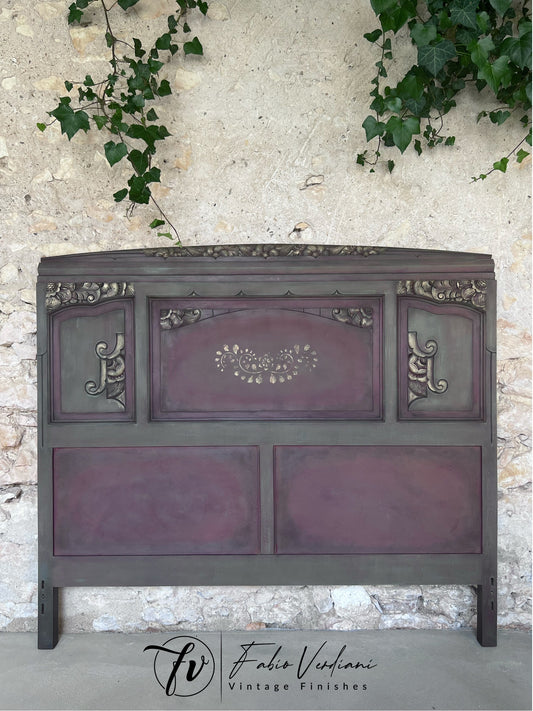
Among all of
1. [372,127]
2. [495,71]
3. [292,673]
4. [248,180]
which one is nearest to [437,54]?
[495,71]

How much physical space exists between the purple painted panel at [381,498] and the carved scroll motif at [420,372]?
22 cm

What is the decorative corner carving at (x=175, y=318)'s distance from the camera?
2.12 m

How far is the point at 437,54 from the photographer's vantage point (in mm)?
1932

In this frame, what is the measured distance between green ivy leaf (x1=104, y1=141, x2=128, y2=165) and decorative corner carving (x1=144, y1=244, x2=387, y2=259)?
344mm

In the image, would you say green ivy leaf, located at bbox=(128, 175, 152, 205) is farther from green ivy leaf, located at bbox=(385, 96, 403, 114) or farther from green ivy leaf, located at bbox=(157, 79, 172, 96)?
green ivy leaf, located at bbox=(385, 96, 403, 114)

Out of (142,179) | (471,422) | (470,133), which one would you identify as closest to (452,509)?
(471,422)

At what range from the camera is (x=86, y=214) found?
212cm

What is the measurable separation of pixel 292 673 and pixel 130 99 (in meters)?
2.14

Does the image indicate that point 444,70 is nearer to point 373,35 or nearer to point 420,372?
point 373,35

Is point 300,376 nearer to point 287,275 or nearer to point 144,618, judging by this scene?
point 287,275

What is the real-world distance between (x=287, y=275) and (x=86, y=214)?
2.68 feet

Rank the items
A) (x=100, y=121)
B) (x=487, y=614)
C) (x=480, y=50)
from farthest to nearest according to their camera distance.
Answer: (x=487, y=614) → (x=100, y=121) → (x=480, y=50)

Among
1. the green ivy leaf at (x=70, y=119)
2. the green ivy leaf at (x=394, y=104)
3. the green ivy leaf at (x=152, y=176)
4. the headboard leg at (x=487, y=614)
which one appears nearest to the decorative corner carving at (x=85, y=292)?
the green ivy leaf at (x=152, y=176)

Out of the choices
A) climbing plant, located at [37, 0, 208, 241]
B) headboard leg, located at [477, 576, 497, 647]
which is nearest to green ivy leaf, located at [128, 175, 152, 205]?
climbing plant, located at [37, 0, 208, 241]
